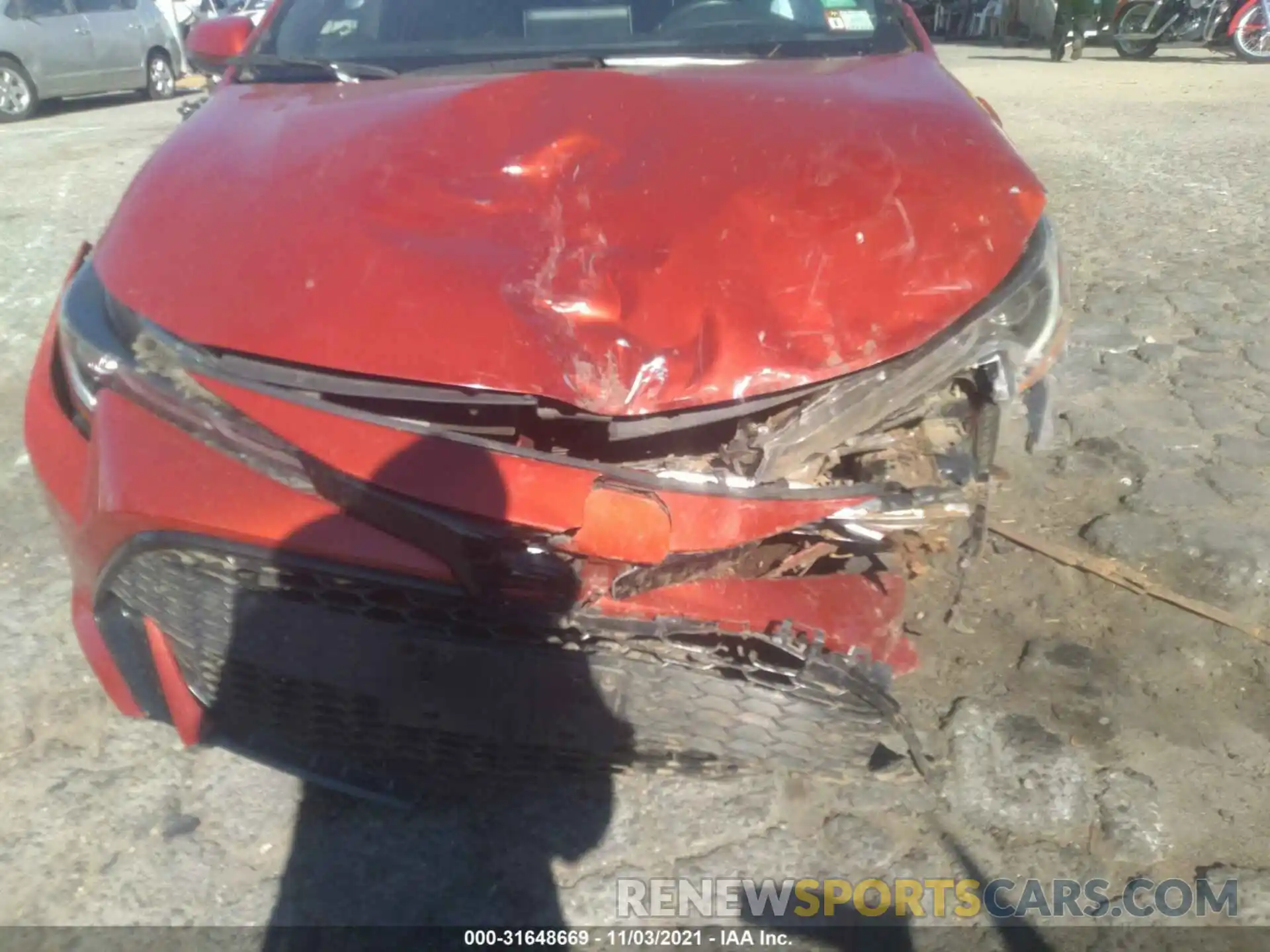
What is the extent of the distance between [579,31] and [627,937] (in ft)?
7.50

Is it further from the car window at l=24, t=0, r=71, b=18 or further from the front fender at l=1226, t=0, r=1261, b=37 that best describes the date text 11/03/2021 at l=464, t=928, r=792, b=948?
the front fender at l=1226, t=0, r=1261, b=37

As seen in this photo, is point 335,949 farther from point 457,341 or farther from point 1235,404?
point 1235,404

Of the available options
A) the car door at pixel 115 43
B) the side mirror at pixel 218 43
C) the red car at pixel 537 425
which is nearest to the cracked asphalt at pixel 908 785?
the red car at pixel 537 425

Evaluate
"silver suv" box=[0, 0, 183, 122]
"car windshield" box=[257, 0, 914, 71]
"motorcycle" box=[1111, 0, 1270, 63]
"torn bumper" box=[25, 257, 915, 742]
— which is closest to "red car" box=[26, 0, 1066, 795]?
"torn bumper" box=[25, 257, 915, 742]

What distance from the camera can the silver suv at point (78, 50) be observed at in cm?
1098

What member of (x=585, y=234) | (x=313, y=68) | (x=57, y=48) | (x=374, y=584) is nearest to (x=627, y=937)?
(x=374, y=584)

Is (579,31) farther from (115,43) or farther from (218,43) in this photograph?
(115,43)

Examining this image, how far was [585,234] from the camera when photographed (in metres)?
1.90

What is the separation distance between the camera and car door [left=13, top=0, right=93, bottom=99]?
36.6 ft

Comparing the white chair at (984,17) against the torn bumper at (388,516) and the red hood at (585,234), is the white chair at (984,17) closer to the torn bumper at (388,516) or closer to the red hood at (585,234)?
the red hood at (585,234)

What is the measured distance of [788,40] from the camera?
2.84m

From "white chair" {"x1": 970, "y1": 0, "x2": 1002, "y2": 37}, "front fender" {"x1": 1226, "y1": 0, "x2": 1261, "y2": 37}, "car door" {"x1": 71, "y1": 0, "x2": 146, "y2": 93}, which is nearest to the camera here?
"car door" {"x1": 71, "y1": 0, "x2": 146, "y2": 93}

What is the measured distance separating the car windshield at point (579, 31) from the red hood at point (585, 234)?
44cm

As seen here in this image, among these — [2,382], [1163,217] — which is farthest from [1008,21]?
[2,382]
